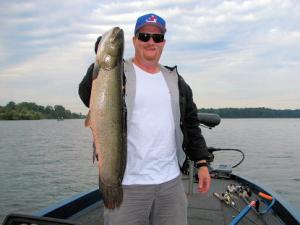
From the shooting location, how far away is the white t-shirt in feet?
10.9

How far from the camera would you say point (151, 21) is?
3.50m

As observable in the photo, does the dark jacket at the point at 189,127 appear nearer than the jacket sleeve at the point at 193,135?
Yes

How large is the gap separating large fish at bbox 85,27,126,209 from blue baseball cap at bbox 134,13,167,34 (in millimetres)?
724

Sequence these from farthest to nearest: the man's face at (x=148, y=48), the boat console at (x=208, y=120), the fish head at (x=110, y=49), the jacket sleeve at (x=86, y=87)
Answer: the boat console at (x=208, y=120), the man's face at (x=148, y=48), the jacket sleeve at (x=86, y=87), the fish head at (x=110, y=49)

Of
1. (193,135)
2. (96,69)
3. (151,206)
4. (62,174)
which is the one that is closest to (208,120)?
(193,135)

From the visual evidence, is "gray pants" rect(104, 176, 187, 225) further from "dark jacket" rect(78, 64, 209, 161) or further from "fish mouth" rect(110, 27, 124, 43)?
"fish mouth" rect(110, 27, 124, 43)

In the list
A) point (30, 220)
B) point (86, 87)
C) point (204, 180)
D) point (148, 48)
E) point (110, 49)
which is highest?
point (148, 48)

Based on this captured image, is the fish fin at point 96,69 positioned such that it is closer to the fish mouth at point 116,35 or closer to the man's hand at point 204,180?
the fish mouth at point 116,35

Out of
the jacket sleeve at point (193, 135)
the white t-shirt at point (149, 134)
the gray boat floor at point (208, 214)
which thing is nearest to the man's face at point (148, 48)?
the white t-shirt at point (149, 134)

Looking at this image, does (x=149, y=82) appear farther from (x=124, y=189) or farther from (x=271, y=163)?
(x=271, y=163)

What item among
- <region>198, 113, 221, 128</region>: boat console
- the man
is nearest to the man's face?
the man

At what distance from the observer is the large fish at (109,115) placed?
2.80 meters

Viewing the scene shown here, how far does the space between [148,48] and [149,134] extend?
76 cm

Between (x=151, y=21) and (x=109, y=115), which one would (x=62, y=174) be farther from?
(x=109, y=115)
